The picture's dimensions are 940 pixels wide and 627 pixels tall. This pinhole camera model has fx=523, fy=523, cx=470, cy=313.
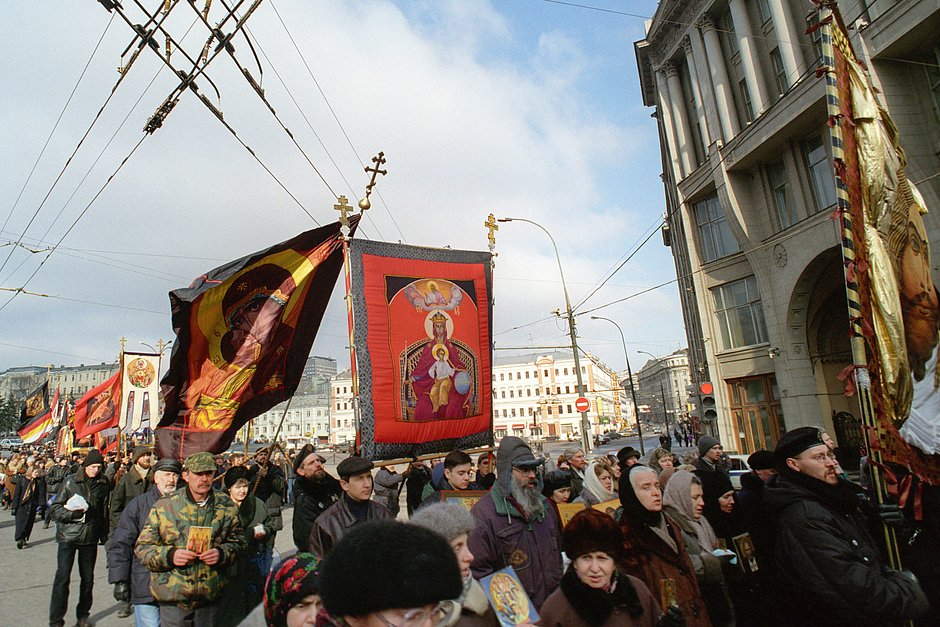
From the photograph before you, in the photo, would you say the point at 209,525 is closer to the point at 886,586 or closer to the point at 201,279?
the point at 201,279

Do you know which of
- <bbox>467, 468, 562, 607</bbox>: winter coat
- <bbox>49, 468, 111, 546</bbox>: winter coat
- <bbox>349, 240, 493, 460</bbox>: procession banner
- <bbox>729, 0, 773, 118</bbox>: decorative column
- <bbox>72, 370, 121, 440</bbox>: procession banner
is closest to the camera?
<bbox>467, 468, 562, 607</bbox>: winter coat

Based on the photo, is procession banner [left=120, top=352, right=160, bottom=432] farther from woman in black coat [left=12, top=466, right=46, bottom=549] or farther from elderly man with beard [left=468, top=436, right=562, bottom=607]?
elderly man with beard [left=468, top=436, right=562, bottom=607]

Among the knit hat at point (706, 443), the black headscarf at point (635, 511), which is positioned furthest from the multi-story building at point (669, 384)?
the black headscarf at point (635, 511)

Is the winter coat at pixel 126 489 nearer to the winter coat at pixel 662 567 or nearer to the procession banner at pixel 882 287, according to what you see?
the winter coat at pixel 662 567

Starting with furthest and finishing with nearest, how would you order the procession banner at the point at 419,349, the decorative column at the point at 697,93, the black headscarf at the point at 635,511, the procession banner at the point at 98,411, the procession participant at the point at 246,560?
the decorative column at the point at 697,93
the procession banner at the point at 98,411
the procession banner at the point at 419,349
the procession participant at the point at 246,560
the black headscarf at the point at 635,511

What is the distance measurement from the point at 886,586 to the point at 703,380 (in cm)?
2179

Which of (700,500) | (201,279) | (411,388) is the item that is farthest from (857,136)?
(201,279)

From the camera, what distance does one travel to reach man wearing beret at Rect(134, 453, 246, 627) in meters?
3.68

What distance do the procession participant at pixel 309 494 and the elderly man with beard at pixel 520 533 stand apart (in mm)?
2224

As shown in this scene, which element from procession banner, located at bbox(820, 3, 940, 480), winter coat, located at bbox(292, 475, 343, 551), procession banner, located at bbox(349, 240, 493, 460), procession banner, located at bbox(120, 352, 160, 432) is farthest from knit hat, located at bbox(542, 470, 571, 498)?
procession banner, located at bbox(120, 352, 160, 432)

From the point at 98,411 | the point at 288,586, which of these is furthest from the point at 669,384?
the point at 288,586

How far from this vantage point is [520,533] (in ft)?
11.9

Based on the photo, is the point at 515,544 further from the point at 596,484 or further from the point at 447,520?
the point at 596,484

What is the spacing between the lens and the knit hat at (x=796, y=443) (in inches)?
125
